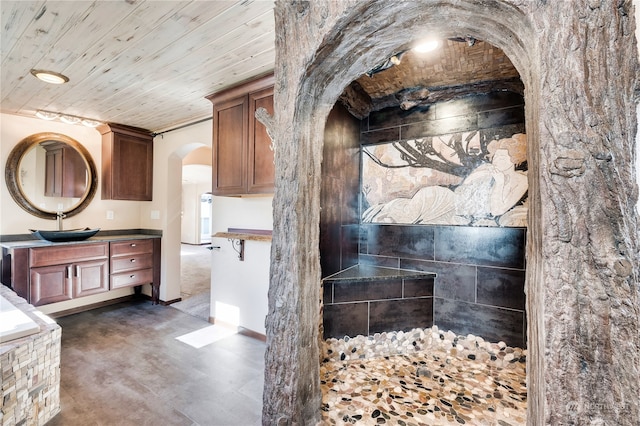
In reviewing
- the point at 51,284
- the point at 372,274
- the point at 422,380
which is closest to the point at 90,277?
the point at 51,284

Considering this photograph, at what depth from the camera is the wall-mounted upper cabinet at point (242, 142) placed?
2369 mm

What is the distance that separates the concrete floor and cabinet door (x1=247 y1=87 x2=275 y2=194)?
1438 millimetres

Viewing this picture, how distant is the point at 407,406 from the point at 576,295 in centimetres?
A: 118

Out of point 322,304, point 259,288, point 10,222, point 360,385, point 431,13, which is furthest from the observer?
point 10,222

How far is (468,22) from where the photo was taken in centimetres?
110

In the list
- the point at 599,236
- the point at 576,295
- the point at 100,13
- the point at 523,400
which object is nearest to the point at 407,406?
the point at 523,400

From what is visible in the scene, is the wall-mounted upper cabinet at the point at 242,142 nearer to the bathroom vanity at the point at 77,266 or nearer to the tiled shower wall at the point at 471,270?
the tiled shower wall at the point at 471,270

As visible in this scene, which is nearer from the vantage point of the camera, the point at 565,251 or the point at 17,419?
the point at 565,251

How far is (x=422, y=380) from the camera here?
1.82 m

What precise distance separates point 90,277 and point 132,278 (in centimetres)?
44

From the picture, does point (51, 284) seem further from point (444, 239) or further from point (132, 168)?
point (444, 239)

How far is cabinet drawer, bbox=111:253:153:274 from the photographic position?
11.1 ft

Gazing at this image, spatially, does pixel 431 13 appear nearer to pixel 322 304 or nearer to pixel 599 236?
pixel 599 236

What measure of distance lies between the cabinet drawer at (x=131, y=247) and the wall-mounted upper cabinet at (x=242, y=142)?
1.71 meters
